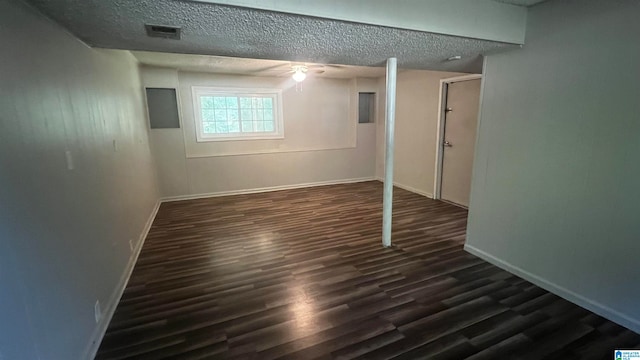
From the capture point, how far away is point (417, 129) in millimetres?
5473

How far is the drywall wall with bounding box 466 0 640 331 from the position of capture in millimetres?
1956

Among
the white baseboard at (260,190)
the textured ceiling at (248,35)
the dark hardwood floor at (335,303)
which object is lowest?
the dark hardwood floor at (335,303)

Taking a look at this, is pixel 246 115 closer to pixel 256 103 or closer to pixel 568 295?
pixel 256 103

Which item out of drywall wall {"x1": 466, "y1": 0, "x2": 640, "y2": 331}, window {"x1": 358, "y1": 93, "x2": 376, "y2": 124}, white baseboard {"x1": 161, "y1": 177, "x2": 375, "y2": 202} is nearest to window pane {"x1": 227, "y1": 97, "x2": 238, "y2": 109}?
white baseboard {"x1": 161, "y1": 177, "x2": 375, "y2": 202}

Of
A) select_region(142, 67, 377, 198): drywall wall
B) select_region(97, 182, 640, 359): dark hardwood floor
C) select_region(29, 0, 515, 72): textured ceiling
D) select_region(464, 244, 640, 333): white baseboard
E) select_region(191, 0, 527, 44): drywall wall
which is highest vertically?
select_region(191, 0, 527, 44): drywall wall

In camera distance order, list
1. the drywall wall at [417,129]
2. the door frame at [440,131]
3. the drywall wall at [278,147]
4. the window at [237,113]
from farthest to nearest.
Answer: the window at [237,113], the drywall wall at [278,147], the drywall wall at [417,129], the door frame at [440,131]

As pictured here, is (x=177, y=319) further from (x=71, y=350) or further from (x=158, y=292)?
(x=71, y=350)

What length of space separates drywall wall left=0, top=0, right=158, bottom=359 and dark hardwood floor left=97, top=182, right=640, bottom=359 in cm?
44

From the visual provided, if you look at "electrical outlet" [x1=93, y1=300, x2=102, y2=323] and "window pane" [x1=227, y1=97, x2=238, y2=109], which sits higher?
"window pane" [x1=227, y1=97, x2=238, y2=109]

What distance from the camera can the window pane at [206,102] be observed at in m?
5.42

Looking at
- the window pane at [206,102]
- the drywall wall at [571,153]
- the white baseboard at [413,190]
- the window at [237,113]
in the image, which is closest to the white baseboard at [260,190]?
the white baseboard at [413,190]

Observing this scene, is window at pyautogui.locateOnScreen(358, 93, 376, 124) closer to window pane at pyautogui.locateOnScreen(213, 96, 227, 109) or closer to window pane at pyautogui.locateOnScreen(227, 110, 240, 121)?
window pane at pyautogui.locateOnScreen(227, 110, 240, 121)

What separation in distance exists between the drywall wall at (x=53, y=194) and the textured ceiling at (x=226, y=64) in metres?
1.50

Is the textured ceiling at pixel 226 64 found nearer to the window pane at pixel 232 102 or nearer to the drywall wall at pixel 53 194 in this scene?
the window pane at pixel 232 102
